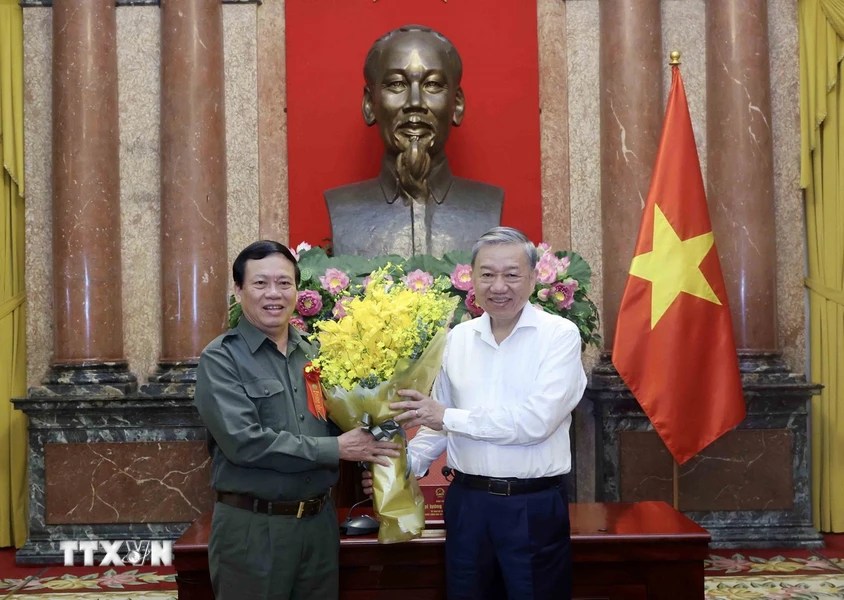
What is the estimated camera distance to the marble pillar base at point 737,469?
208 inches

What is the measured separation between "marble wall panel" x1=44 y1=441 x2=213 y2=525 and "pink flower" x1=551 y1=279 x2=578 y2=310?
A: 2.12 m

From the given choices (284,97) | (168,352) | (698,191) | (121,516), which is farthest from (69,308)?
(698,191)

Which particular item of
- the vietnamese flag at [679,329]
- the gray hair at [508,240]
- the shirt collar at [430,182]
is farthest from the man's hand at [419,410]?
the shirt collar at [430,182]

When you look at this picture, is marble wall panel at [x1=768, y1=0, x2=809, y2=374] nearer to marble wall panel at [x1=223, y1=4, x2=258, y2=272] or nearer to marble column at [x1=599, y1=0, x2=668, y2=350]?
marble column at [x1=599, y1=0, x2=668, y2=350]

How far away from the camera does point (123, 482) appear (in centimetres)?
526

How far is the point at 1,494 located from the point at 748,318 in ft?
14.1

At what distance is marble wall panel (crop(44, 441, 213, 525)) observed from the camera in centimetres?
524

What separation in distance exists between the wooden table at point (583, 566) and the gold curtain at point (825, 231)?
3114mm

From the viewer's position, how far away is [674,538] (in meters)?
2.79

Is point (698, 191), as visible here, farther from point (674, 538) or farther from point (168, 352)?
point (168, 352)

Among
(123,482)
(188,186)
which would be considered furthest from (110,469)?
(188,186)

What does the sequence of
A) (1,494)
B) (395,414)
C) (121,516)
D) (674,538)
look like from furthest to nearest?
(1,494), (121,516), (674,538), (395,414)

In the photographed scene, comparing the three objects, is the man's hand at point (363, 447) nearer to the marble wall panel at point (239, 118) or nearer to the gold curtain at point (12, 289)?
the marble wall panel at point (239, 118)

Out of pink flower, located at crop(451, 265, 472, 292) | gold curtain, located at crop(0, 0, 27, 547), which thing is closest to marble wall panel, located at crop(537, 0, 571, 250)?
pink flower, located at crop(451, 265, 472, 292)
